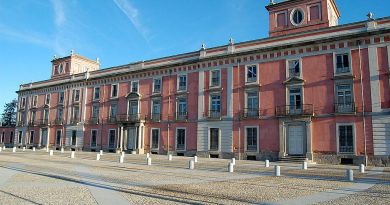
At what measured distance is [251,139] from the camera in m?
29.0

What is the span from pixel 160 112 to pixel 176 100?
2.45m

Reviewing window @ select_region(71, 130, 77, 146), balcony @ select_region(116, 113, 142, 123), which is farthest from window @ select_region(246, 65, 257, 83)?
window @ select_region(71, 130, 77, 146)

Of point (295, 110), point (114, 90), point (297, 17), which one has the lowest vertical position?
point (295, 110)

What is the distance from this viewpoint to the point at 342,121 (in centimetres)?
2494

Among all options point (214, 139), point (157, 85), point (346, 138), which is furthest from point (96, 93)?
point (346, 138)

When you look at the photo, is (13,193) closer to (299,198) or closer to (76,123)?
(299,198)

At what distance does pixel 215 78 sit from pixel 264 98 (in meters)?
5.56

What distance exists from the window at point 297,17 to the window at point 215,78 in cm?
886

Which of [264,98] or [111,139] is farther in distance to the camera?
[111,139]

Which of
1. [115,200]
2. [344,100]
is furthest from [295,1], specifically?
[115,200]

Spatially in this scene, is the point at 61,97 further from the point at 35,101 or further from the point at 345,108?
the point at 345,108

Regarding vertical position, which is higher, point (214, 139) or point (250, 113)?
point (250, 113)

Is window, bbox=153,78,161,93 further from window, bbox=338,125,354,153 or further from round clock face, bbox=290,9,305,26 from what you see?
window, bbox=338,125,354,153

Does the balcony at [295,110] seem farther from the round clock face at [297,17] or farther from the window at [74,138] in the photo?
the window at [74,138]
